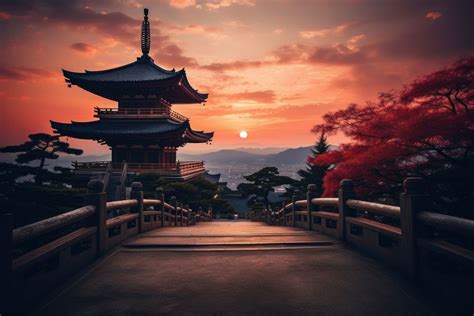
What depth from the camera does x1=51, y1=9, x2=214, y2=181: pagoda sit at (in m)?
26.6

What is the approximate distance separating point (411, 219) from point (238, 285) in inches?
86.1

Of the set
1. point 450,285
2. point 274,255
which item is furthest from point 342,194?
point 450,285

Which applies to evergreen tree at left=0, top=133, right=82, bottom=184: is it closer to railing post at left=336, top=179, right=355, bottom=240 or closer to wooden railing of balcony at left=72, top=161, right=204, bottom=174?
wooden railing of balcony at left=72, top=161, right=204, bottom=174

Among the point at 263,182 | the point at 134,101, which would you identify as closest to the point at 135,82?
the point at 134,101

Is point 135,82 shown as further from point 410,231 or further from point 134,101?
point 410,231

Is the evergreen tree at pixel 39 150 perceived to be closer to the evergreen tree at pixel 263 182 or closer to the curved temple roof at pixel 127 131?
the curved temple roof at pixel 127 131

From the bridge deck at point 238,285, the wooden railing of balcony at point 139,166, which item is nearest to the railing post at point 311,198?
the bridge deck at point 238,285

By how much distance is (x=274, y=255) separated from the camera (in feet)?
15.4

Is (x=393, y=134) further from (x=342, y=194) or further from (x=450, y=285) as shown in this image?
(x=450, y=285)

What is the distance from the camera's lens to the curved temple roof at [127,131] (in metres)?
26.2

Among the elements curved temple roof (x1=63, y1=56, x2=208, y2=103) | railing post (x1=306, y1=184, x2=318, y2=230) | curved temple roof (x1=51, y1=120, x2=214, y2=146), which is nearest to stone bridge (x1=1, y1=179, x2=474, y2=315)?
railing post (x1=306, y1=184, x2=318, y2=230)

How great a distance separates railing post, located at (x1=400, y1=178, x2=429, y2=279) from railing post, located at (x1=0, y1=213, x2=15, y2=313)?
417 centimetres

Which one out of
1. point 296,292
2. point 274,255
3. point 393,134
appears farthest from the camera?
point 393,134

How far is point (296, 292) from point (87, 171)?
26910 mm
